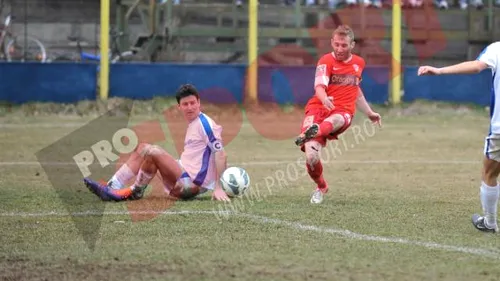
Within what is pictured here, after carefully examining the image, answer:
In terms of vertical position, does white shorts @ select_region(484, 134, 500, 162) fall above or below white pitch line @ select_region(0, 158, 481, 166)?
above

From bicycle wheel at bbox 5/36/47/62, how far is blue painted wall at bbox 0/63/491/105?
76.2 inches

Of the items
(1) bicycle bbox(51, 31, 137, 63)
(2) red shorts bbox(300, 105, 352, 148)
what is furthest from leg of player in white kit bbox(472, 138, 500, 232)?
(1) bicycle bbox(51, 31, 137, 63)

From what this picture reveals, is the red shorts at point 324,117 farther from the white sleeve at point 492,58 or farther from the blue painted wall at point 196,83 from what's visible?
the blue painted wall at point 196,83

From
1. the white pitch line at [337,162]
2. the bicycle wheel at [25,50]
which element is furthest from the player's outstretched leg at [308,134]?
the bicycle wheel at [25,50]

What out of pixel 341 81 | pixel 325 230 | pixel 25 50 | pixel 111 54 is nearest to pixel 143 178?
pixel 341 81

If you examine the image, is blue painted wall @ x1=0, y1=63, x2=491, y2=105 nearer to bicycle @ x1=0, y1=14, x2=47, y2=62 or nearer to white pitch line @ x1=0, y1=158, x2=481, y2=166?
bicycle @ x1=0, y1=14, x2=47, y2=62

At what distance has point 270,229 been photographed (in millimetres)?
8016

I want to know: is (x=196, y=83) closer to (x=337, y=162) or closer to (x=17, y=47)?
(x=17, y=47)

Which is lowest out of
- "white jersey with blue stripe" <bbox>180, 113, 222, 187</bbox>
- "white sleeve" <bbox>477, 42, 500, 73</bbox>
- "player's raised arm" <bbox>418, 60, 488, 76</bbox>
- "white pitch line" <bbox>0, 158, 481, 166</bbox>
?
"white pitch line" <bbox>0, 158, 481, 166</bbox>

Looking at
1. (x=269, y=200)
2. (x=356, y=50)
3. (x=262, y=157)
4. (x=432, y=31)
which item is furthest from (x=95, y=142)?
(x=432, y=31)

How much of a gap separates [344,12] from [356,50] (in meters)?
1.04

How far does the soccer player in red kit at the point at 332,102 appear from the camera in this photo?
966 centimetres

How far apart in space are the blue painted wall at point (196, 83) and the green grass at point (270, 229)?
6.94 metres

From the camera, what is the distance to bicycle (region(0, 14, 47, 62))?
→ 74.9 feet
